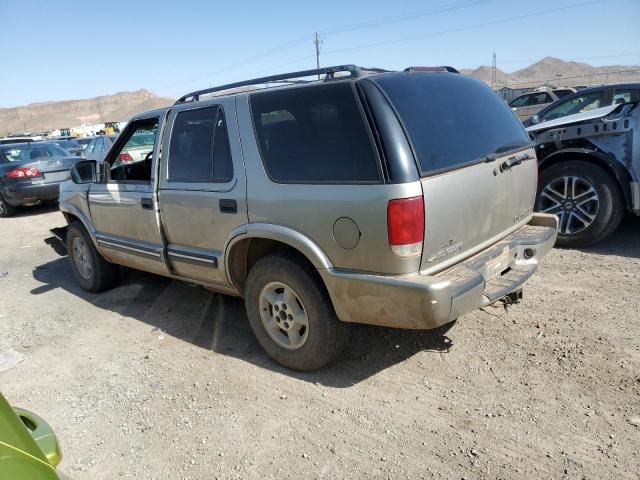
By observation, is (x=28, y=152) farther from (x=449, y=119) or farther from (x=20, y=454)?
(x=20, y=454)

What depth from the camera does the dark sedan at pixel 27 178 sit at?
10336 mm

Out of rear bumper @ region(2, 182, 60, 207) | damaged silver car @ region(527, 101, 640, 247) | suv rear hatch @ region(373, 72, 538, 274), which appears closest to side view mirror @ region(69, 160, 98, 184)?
suv rear hatch @ region(373, 72, 538, 274)

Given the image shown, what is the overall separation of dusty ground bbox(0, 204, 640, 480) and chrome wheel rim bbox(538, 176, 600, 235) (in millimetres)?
701

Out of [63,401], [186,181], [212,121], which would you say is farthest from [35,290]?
[212,121]

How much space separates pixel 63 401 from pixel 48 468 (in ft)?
7.55

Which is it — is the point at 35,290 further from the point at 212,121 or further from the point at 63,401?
the point at 212,121

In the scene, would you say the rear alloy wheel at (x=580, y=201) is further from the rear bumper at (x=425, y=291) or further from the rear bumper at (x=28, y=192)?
the rear bumper at (x=28, y=192)

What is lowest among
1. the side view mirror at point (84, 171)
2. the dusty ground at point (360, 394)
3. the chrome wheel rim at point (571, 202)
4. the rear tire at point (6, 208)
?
the rear tire at point (6, 208)

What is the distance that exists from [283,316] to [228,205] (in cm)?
88

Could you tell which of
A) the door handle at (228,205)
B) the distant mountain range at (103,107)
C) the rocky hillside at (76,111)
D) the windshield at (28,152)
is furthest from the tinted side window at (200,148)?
the rocky hillside at (76,111)

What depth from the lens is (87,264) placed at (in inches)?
206

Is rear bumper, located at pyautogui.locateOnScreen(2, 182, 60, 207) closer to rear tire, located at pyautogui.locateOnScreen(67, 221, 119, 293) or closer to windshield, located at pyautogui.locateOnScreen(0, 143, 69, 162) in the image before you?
windshield, located at pyautogui.locateOnScreen(0, 143, 69, 162)

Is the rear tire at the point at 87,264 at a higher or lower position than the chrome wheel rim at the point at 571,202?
lower

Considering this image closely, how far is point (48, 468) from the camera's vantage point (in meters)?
1.29
